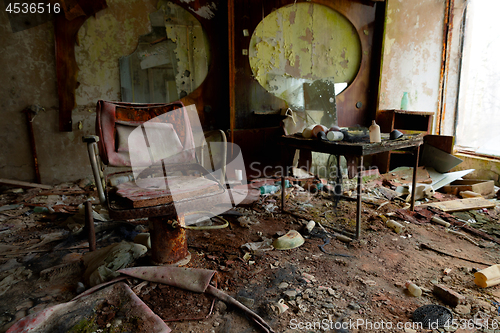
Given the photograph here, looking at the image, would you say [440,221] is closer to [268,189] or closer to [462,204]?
[462,204]

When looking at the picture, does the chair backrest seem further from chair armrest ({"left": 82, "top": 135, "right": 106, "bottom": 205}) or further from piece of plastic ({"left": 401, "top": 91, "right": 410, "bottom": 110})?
piece of plastic ({"left": 401, "top": 91, "right": 410, "bottom": 110})

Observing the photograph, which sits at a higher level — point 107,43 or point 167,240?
point 107,43

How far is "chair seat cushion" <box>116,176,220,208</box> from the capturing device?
1562 mm

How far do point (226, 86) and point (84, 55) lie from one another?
1867 mm

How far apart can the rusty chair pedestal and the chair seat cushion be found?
0.23m

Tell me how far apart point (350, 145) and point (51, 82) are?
3.76 m

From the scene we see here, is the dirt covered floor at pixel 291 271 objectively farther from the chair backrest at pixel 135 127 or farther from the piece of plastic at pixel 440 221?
the chair backrest at pixel 135 127

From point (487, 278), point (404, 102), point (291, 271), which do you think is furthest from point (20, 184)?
point (404, 102)

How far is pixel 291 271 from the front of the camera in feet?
6.57

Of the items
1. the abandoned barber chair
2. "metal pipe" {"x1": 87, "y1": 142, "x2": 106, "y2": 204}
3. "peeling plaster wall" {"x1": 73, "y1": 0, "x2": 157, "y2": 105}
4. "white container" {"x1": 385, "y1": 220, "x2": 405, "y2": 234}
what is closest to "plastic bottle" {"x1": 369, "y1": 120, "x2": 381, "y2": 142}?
"white container" {"x1": 385, "y1": 220, "x2": 405, "y2": 234}

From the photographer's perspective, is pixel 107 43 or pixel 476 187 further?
pixel 107 43

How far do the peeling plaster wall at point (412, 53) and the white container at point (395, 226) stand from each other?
2.67 metres

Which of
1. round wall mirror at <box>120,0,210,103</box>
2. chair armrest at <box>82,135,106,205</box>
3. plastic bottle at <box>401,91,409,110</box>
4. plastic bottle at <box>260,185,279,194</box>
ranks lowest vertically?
plastic bottle at <box>260,185,279,194</box>

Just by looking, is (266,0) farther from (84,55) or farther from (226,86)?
(84,55)
